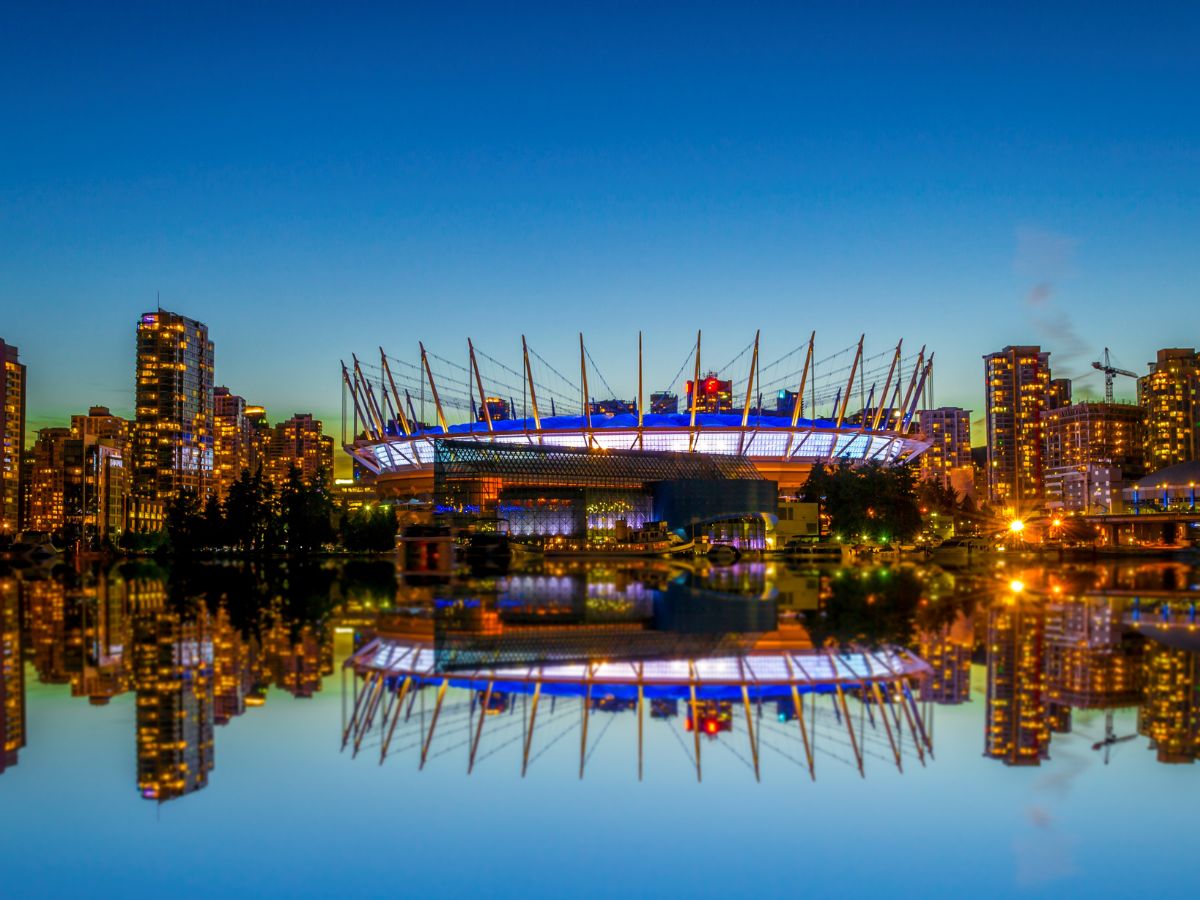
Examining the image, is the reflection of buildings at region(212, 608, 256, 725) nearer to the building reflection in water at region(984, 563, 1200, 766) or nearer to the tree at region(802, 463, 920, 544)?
the building reflection in water at region(984, 563, 1200, 766)

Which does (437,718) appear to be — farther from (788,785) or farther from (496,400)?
(496,400)

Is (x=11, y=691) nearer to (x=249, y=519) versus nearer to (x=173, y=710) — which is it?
(x=173, y=710)

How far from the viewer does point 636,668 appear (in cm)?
1636

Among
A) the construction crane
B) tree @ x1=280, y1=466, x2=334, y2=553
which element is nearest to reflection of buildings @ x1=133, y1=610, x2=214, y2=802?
the construction crane

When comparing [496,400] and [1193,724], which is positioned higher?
[496,400]

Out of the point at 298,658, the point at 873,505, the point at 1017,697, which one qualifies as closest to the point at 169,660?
the point at 298,658

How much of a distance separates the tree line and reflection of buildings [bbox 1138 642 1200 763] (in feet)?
206

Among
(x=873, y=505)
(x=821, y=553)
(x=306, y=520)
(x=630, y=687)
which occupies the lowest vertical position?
(x=821, y=553)

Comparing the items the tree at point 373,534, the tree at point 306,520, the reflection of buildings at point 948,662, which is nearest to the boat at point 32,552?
the tree at point 306,520

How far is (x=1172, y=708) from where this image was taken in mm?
13102

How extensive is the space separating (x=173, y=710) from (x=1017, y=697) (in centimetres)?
970

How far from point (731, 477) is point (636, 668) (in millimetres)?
86080

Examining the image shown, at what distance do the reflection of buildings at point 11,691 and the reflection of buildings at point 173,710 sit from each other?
117 cm

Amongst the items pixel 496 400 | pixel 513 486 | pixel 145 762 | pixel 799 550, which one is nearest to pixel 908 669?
pixel 145 762
